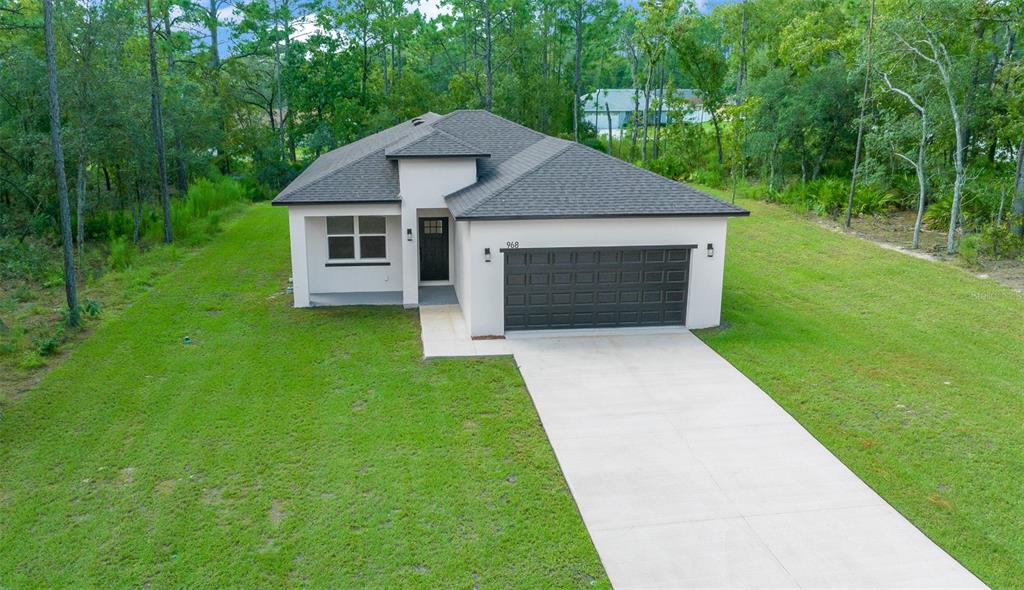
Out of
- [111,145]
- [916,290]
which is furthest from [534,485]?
[111,145]

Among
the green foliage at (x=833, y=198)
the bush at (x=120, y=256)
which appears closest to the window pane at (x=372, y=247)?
the bush at (x=120, y=256)

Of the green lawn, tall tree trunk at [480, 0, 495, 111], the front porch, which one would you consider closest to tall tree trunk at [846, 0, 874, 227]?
the green lawn

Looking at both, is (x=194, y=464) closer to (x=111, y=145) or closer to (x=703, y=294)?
(x=703, y=294)

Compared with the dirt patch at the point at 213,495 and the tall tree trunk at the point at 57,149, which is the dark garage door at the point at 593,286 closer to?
the dirt patch at the point at 213,495

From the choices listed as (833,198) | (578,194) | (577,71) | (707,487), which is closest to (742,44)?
(577,71)

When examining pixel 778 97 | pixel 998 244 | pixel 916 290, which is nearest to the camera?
pixel 916 290

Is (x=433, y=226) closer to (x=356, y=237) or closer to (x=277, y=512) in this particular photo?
(x=356, y=237)

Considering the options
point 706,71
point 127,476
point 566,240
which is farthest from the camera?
point 706,71
